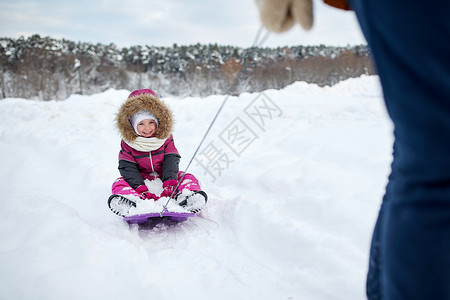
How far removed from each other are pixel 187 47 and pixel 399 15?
3621 centimetres

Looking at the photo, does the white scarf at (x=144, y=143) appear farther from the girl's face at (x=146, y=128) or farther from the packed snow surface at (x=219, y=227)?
the packed snow surface at (x=219, y=227)

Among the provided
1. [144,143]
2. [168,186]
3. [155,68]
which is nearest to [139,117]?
[144,143]

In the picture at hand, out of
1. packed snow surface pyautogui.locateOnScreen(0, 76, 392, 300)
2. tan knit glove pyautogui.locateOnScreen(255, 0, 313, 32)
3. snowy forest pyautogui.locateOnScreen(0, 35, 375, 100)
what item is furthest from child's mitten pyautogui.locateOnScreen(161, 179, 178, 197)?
snowy forest pyautogui.locateOnScreen(0, 35, 375, 100)

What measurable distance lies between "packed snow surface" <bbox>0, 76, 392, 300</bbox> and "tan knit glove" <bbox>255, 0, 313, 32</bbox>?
3.27 ft

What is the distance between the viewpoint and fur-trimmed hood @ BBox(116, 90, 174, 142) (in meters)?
2.35

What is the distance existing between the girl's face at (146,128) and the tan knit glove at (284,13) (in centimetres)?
184

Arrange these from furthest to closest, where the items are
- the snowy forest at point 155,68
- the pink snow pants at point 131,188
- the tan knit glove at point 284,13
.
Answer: the snowy forest at point 155,68 < the pink snow pants at point 131,188 < the tan knit glove at point 284,13

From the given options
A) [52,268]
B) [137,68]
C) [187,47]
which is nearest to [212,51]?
[187,47]

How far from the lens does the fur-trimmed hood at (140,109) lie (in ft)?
7.71

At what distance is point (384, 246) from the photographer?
1.75 ft

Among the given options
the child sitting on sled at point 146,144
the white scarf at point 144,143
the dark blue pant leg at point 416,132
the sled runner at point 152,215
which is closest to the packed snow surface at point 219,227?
the sled runner at point 152,215

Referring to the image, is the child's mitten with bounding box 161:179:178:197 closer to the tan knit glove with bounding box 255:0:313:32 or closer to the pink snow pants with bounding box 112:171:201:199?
the pink snow pants with bounding box 112:171:201:199

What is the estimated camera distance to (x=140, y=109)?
2.40 meters

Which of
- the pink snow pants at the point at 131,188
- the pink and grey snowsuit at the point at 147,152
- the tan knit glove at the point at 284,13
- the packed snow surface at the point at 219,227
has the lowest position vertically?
the packed snow surface at the point at 219,227
